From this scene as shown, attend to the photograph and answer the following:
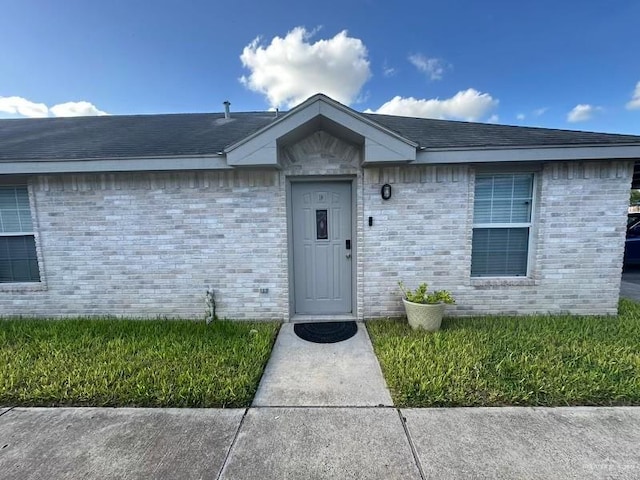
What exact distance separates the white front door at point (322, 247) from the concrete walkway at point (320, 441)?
2.02 m

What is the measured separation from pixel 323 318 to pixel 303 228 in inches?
58.9

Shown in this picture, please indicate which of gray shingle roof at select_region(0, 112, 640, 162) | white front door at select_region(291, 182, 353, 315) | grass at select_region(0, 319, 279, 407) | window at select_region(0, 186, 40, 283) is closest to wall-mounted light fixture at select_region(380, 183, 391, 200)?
white front door at select_region(291, 182, 353, 315)

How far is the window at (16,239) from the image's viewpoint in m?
4.29

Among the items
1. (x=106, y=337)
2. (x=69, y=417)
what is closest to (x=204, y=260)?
(x=106, y=337)

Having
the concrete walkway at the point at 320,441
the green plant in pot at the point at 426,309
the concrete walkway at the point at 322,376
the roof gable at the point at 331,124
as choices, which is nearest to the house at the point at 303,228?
the roof gable at the point at 331,124

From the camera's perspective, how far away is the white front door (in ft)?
14.4

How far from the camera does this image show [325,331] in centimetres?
404

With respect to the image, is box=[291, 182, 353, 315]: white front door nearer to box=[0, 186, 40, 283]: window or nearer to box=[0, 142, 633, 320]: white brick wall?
box=[0, 142, 633, 320]: white brick wall

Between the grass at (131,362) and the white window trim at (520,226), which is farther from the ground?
the white window trim at (520,226)

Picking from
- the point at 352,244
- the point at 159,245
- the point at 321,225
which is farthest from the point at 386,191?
the point at 159,245

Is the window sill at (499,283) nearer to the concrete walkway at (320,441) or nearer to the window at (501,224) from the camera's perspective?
the window at (501,224)

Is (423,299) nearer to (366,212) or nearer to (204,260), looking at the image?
(366,212)

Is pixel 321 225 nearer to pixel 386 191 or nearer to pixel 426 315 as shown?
pixel 386 191

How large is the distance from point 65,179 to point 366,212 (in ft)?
15.1
